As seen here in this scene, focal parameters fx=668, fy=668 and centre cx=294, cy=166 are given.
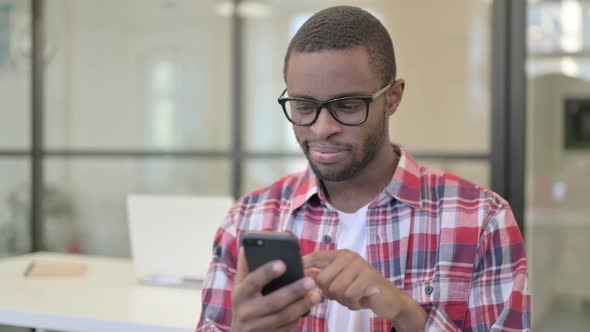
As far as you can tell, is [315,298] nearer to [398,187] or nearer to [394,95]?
[398,187]

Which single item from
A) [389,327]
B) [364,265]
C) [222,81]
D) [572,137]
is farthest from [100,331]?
[572,137]

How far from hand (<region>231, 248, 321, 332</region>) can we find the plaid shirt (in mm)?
253

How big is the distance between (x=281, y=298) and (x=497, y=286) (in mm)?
411

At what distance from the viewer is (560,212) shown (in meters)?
2.91

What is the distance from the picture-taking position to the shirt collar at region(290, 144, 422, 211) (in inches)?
48.2

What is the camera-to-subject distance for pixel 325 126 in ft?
3.69

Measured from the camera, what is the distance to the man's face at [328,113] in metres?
1.12

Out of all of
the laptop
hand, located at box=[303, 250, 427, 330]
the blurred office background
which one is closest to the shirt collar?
hand, located at box=[303, 250, 427, 330]

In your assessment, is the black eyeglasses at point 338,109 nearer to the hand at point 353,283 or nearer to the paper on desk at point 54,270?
the hand at point 353,283

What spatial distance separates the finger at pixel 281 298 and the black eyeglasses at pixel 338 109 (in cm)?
32

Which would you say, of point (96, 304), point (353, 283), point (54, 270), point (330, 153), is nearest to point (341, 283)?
point (353, 283)

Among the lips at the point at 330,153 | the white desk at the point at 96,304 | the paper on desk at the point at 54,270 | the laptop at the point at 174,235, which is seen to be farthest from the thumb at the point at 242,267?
the paper on desk at the point at 54,270

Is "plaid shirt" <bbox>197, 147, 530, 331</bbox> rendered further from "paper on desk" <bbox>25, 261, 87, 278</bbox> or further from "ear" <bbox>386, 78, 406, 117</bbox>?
"paper on desk" <bbox>25, 261, 87, 278</bbox>

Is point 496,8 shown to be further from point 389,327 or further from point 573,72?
point 389,327
